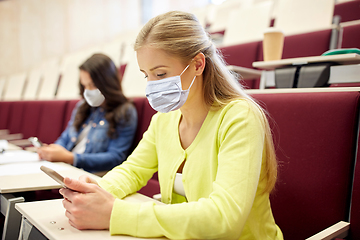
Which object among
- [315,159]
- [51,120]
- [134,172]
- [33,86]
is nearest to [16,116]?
[51,120]

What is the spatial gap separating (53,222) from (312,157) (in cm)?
68

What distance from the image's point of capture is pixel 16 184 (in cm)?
81

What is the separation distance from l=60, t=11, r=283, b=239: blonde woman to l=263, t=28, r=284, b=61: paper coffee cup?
46cm

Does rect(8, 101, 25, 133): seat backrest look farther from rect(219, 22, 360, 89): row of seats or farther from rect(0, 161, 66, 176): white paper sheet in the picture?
rect(219, 22, 360, 89): row of seats

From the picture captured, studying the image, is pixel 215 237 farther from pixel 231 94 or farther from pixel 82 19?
pixel 82 19

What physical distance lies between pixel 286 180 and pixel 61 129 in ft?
5.62

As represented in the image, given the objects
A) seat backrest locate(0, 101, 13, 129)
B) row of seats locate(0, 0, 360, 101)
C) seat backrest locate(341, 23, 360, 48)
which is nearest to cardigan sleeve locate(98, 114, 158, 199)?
row of seats locate(0, 0, 360, 101)

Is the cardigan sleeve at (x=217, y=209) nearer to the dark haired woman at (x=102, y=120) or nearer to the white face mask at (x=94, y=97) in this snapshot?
the dark haired woman at (x=102, y=120)

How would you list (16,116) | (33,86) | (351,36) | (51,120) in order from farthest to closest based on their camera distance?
1. (33,86)
2. (16,116)
3. (51,120)
4. (351,36)

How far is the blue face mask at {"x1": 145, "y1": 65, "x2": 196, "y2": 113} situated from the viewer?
2.19 feet

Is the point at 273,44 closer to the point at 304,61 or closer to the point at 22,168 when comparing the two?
the point at 304,61

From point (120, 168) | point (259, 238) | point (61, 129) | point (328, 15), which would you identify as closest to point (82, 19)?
point (61, 129)

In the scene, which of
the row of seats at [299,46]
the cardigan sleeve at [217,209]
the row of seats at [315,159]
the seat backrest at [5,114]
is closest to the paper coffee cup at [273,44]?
the row of seats at [315,159]

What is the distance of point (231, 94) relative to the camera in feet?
2.29
